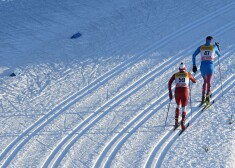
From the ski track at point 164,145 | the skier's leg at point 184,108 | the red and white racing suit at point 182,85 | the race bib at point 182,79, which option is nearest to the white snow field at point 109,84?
the ski track at point 164,145

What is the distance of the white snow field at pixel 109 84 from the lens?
17.5 meters

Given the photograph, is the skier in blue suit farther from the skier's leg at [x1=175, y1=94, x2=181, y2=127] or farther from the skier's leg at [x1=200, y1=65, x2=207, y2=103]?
the skier's leg at [x1=175, y1=94, x2=181, y2=127]

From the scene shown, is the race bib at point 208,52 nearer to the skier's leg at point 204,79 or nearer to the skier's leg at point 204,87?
the skier's leg at point 204,79

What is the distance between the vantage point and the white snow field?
17.5 meters

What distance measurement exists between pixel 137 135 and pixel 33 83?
5.15 metres

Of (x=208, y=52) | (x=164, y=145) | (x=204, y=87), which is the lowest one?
(x=164, y=145)

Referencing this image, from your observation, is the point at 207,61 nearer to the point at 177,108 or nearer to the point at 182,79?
the point at 182,79

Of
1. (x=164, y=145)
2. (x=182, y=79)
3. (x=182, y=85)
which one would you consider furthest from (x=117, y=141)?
(x=182, y=79)

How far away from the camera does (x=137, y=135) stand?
18.1 meters

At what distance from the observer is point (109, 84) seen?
69.1 ft

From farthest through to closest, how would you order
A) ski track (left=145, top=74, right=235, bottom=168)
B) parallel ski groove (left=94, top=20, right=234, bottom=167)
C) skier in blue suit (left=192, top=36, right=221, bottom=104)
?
skier in blue suit (left=192, top=36, right=221, bottom=104)
parallel ski groove (left=94, top=20, right=234, bottom=167)
ski track (left=145, top=74, right=235, bottom=168)

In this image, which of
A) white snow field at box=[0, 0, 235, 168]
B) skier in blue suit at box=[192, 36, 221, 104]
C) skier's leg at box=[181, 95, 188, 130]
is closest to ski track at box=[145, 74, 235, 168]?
white snow field at box=[0, 0, 235, 168]

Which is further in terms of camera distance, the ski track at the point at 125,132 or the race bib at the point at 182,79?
the race bib at the point at 182,79

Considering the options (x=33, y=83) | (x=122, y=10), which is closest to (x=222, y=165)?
(x=33, y=83)
